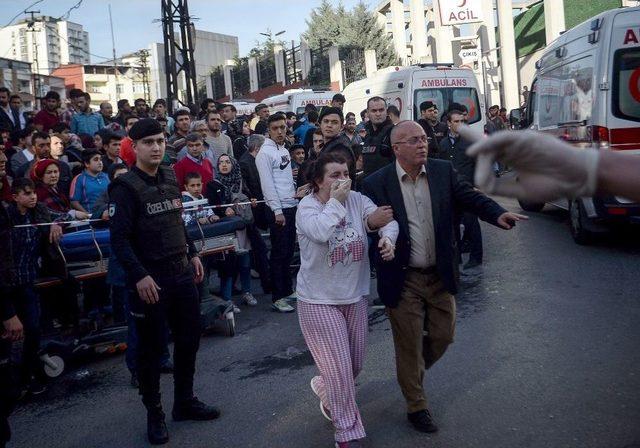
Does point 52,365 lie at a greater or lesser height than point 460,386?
greater

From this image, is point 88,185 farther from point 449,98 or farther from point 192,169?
point 449,98

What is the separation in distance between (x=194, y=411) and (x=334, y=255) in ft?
5.15

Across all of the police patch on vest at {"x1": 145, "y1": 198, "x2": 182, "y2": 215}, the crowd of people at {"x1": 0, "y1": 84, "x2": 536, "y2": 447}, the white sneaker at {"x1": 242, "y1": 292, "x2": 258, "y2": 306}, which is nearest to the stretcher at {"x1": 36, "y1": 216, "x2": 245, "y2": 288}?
the crowd of people at {"x1": 0, "y1": 84, "x2": 536, "y2": 447}

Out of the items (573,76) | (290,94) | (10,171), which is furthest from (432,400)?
(290,94)

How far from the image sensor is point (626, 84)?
8.21 m

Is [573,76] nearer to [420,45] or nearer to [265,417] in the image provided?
[265,417]

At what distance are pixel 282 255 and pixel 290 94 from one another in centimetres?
1393

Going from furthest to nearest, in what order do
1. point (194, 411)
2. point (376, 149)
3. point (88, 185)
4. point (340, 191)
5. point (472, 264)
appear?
point (472, 264) → point (376, 149) → point (88, 185) → point (194, 411) → point (340, 191)

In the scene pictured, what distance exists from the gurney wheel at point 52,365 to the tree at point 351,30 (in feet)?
122

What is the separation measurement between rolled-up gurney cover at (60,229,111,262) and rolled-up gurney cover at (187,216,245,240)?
2.83ft

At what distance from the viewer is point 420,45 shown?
35094mm

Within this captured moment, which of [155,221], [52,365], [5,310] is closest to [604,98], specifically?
[155,221]

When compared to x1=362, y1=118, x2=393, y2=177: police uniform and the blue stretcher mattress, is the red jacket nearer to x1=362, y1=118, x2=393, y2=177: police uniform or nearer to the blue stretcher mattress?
the blue stretcher mattress

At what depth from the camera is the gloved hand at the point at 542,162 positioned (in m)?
1.40
